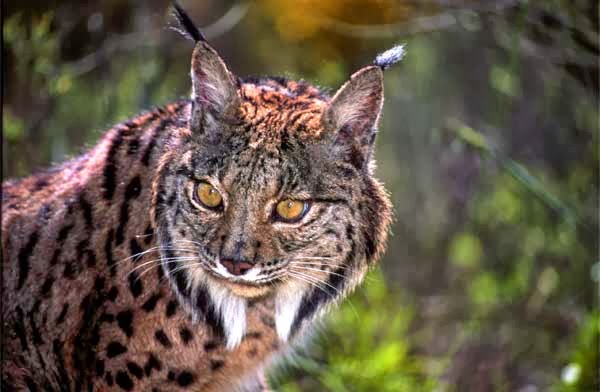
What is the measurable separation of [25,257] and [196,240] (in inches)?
37.4

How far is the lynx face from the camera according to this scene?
12.0ft

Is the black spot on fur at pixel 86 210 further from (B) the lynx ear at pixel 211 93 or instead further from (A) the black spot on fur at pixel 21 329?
(B) the lynx ear at pixel 211 93

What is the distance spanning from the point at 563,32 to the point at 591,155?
134 centimetres

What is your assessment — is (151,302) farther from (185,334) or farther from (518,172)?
(518,172)

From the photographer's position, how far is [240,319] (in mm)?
4109

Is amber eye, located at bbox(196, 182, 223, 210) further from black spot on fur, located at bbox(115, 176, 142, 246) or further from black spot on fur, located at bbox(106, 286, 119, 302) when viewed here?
black spot on fur, located at bbox(106, 286, 119, 302)

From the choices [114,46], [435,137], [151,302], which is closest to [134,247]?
[151,302]

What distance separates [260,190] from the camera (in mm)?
3652

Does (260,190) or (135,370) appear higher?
(260,190)

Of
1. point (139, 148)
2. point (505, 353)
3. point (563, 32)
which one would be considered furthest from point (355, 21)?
point (139, 148)

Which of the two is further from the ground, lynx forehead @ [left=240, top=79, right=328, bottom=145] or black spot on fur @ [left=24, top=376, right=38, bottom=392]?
lynx forehead @ [left=240, top=79, right=328, bottom=145]

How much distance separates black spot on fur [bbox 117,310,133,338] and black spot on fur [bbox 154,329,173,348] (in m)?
0.10

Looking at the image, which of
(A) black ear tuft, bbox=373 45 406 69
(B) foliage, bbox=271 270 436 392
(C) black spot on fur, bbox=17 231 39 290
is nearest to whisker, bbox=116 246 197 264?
(C) black spot on fur, bbox=17 231 39 290

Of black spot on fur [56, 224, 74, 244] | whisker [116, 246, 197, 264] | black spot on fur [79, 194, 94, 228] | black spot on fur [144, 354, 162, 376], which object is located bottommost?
black spot on fur [144, 354, 162, 376]
